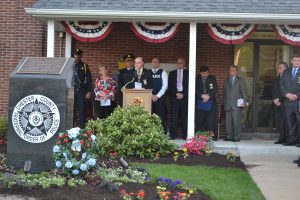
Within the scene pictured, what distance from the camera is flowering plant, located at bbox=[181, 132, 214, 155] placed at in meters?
10.2

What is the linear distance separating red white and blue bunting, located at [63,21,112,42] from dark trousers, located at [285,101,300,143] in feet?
13.5

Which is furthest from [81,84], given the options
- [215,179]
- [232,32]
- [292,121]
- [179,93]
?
[215,179]

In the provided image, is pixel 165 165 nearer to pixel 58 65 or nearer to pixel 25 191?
pixel 58 65

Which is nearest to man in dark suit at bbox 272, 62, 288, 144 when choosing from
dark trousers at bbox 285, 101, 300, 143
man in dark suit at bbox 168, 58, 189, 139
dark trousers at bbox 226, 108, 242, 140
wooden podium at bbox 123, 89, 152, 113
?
dark trousers at bbox 285, 101, 300, 143

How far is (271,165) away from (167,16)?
140 inches

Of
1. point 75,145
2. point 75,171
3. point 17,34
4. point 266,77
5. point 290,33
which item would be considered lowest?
point 75,171

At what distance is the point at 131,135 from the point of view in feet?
32.0

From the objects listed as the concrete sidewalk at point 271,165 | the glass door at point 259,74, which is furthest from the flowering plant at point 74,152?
the glass door at point 259,74

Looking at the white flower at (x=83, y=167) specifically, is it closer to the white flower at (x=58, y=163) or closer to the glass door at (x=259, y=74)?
the white flower at (x=58, y=163)

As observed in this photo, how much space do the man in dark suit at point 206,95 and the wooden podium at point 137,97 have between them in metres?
1.33

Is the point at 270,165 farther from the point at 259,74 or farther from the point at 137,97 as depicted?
the point at 259,74

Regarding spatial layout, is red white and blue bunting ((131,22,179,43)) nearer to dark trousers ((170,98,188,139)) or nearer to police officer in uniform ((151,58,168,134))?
police officer in uniform ((151,58,168,134))

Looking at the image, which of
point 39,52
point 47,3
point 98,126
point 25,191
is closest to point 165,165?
A: point 98,126

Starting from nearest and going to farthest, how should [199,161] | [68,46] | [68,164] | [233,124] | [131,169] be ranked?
[68,164]
[131,169]
[199,161]
[233,124]
[68,46]
